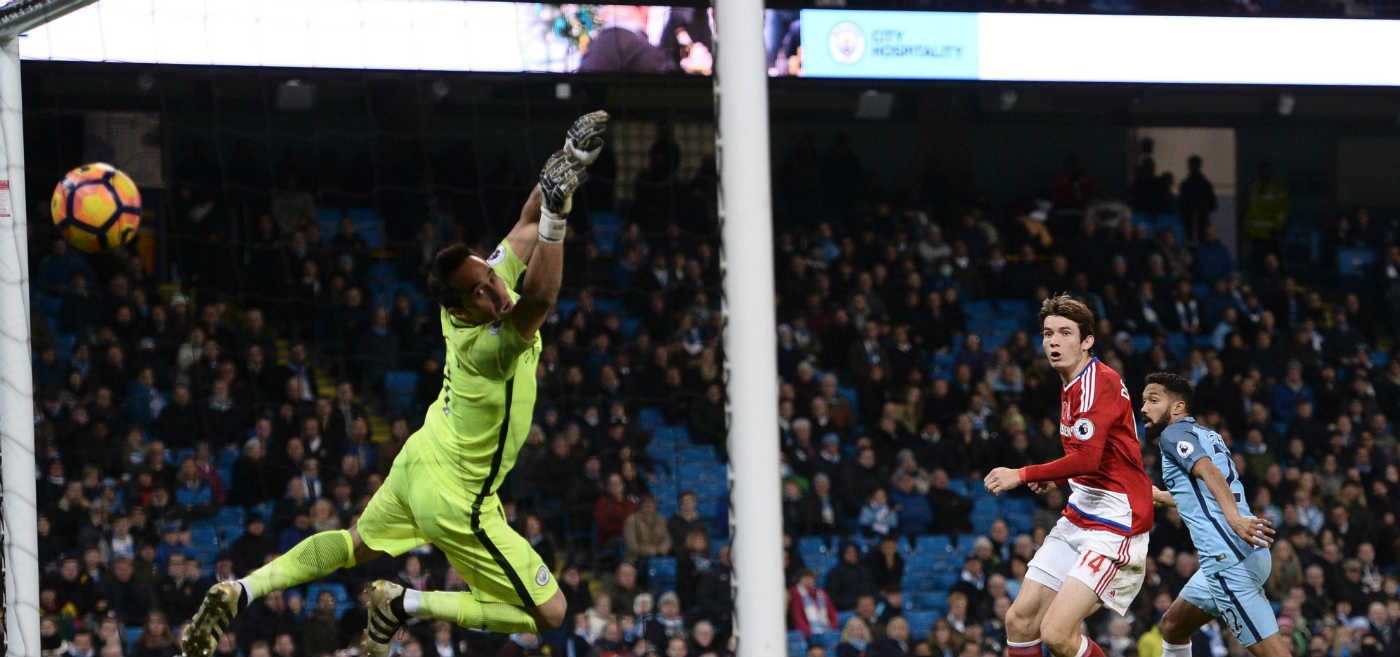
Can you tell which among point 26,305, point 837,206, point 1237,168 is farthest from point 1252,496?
point 26,305

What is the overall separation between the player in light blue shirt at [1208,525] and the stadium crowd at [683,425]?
5.27 metres

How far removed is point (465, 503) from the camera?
21.6 feet

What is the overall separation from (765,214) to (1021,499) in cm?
1199

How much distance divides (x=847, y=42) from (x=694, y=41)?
163cm

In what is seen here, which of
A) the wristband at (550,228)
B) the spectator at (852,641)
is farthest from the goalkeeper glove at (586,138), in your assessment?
the spectator at (852,641)

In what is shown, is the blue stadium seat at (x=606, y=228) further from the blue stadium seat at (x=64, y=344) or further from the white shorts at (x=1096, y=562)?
the white shorts at (x=1096, y=562)

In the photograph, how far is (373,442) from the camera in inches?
560

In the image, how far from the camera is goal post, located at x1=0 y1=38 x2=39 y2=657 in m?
7.03

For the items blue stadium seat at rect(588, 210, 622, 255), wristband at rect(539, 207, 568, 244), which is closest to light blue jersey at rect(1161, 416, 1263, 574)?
wristband at rect(539, 207, 568, 244)

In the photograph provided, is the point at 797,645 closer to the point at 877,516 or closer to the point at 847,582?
the point at 847,582

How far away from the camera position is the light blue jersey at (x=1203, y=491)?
7816 millimetres

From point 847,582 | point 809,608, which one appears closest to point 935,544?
point 847,582

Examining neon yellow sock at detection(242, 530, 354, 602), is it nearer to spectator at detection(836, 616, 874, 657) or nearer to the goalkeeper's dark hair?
the goalkeeper's dark hair

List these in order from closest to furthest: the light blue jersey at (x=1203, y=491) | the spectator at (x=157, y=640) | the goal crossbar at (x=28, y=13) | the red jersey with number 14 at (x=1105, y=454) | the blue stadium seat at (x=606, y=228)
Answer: the goal crossbar at (x=28, y=13) < the red jersey with number 14 at (x=1105, y=454) < the light blue jersey at (x=1203, y=491) < the spectator at (x=157, y=640) < the blue stadium seat at (x=606, y=228)
